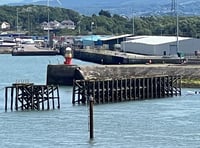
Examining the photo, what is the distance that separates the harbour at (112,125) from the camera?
39.0m

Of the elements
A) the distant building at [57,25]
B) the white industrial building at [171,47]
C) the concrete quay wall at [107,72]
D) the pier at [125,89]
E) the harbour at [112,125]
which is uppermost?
the distant building at [57,25]

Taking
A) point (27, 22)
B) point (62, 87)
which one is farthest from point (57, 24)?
point (62, 87)

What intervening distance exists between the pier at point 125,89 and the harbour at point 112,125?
784 millimetres

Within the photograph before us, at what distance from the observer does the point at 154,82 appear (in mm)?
56500

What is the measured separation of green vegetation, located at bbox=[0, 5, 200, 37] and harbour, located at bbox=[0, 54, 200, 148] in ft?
199

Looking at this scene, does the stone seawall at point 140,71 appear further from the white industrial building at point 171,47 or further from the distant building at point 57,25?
the distant building at point 57,25

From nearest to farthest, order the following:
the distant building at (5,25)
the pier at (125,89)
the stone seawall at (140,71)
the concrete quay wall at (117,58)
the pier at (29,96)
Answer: the pier at (29,96) → the pier at (125,89) → the stone seawall at (140,71) → the concrete quay wall at (117,58) → the distant building at (5,25)

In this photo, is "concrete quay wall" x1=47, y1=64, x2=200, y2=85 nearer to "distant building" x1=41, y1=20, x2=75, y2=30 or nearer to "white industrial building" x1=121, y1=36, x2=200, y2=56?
"white industrial building" x1=121, y1=36, x2=200, y2=56

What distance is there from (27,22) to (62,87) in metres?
118

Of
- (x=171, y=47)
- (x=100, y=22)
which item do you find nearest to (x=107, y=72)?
(x=171, y=47)

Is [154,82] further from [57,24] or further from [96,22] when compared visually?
[57,24]

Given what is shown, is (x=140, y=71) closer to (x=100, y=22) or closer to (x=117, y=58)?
(x=117, y=58)

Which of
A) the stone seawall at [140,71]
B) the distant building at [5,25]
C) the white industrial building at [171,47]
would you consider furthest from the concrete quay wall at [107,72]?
the distant building at [5,25]

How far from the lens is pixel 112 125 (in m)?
43.5
